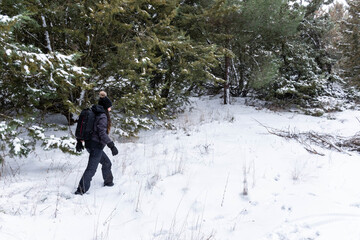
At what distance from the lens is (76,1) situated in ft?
20.7

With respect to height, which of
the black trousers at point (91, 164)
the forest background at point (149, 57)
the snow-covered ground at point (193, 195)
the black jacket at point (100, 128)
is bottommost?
the snow-covered ground at point (193, 195)

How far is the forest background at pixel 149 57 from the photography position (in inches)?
192

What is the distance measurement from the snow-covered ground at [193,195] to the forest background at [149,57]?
0.81 metres

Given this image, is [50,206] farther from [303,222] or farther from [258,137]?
[258,137]


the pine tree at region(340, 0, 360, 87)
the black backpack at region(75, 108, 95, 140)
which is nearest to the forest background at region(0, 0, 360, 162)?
the pine tree at region(340, 0, 360, 87)

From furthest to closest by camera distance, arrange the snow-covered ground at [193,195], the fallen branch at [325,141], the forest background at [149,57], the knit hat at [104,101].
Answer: the fallen branch at [325,141]
the forest background at [149,57]
the knit hat at [104,101]
the snow-covered ground at [193,195]

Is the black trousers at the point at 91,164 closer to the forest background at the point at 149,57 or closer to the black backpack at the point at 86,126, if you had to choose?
the black backpack at the point at 86,126

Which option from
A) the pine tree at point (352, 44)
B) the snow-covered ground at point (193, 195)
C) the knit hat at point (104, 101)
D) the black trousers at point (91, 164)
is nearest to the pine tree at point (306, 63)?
the pine tree at point (352, 44)

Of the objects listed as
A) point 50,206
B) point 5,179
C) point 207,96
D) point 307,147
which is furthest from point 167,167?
point 207,96

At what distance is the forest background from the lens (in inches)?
192

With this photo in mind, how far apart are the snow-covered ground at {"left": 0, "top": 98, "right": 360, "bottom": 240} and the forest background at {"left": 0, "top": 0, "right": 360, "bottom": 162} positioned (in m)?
0.81

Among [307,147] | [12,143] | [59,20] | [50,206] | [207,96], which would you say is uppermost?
[59,20]

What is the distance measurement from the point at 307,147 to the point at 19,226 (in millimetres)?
6150

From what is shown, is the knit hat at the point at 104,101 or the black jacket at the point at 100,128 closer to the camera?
the black jacket at the point at 100,128
